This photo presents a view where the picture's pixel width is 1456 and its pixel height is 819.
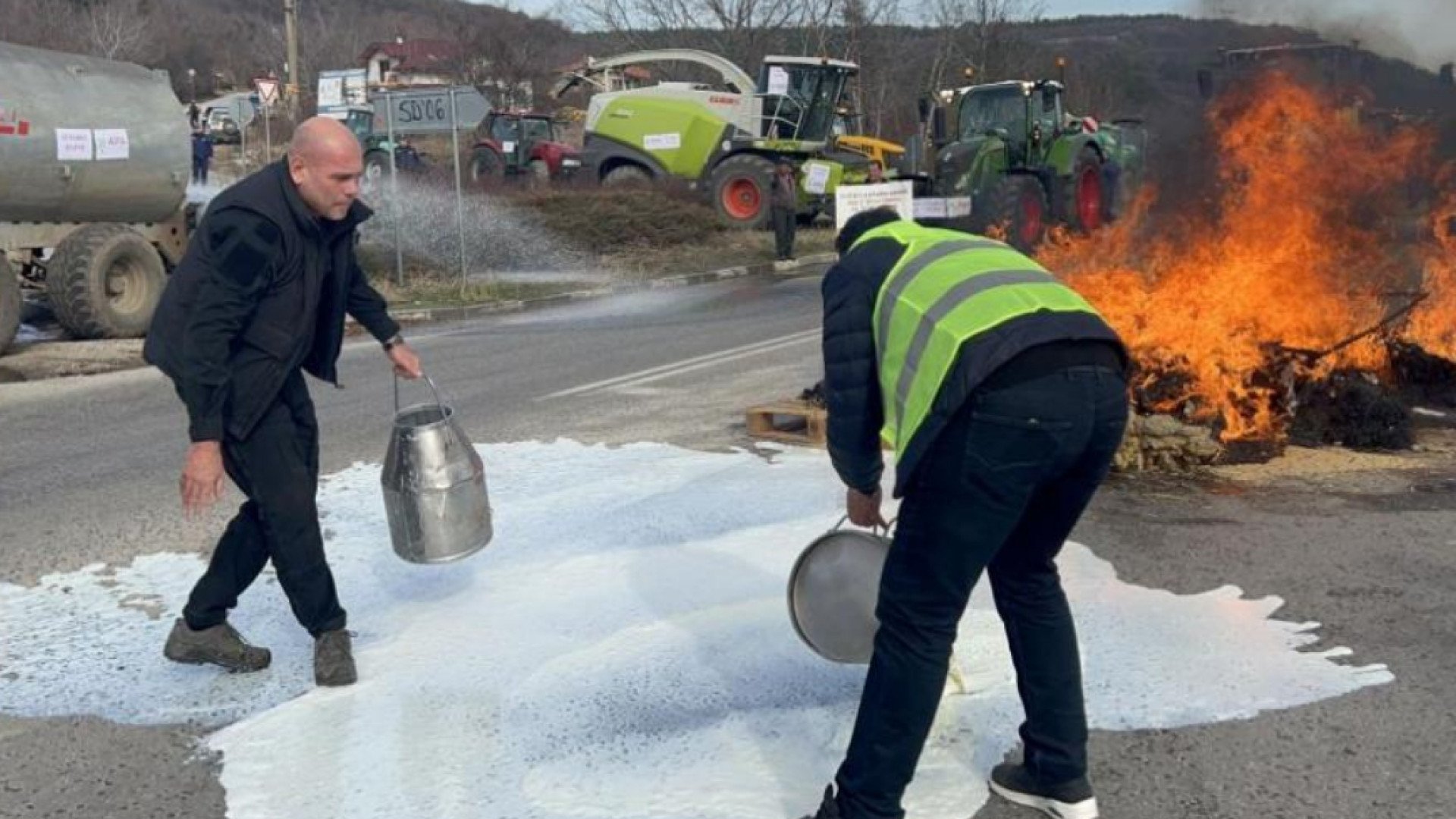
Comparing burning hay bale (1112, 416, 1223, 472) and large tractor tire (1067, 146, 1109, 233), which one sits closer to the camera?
burning hay bale (1112, 416, 1223, 472)

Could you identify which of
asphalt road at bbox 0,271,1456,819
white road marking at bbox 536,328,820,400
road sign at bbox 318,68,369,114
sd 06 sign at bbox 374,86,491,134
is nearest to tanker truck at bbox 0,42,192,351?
asphalt road at bbox 0,271,1456,819

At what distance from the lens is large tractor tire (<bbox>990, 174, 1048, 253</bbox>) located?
19.6m

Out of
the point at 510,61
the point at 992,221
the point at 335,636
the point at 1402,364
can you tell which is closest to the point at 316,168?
the point at 335,636

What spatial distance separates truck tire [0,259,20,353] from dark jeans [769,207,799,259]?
40.3 feet

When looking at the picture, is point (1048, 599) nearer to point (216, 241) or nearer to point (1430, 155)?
point (216, 241)

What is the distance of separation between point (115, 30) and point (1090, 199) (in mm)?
39746

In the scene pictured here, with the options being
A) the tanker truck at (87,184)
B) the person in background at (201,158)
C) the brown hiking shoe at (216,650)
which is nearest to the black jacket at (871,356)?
the brown hiking shoe at (216,650)

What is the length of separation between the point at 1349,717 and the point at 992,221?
53.7 ft

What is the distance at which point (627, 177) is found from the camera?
26703 mm

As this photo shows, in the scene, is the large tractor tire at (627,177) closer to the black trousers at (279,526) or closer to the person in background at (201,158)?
the person in background at (201,158)

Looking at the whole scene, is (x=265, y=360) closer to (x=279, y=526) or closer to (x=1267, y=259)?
(x=279, y=526)

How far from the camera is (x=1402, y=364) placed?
8430 millimetres

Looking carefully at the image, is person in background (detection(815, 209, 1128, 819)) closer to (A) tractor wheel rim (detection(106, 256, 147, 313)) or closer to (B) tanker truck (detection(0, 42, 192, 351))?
(B) tanker truck (detection(0, 42, 192, 351))

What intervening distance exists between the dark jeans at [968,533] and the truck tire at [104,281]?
12.6 m
